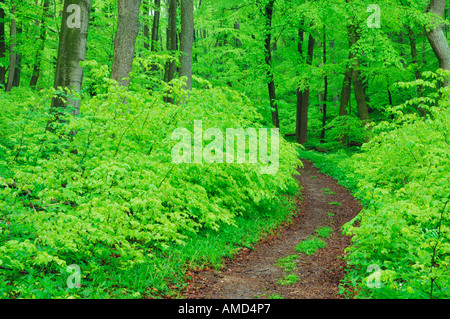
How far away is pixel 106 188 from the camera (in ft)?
15.3

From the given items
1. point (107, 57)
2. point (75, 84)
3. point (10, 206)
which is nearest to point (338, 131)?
point (107, 57)

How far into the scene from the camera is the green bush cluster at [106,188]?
412 cm

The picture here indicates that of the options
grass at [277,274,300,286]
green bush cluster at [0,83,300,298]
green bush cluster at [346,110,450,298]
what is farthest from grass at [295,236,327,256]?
green bush cluster at [0,83,300,298]

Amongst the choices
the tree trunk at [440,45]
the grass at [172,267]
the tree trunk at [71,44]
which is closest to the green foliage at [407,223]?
the grass at [172,267]

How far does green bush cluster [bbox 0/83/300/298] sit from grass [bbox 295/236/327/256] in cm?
152

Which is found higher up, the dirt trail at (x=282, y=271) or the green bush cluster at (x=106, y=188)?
the green bush cluster at (x=106, y=188)

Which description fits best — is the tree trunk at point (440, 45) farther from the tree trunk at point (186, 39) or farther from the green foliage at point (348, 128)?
the tree trunk at point (186, 39)

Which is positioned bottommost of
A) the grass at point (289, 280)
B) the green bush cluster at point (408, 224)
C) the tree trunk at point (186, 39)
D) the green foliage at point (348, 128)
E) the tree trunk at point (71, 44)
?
the grass at point (289, 280)

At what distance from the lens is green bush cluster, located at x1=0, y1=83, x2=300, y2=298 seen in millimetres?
4121

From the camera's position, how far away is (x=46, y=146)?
6.07 m

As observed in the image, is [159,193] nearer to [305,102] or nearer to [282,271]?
[282,271]

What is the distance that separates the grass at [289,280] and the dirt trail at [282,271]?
8cm

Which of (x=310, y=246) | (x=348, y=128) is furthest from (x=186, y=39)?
(x=348, y=128)
